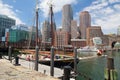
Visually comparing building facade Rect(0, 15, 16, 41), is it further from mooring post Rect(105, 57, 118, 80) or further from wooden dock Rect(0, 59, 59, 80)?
mooring post Rect(105, 57, 118, 80)

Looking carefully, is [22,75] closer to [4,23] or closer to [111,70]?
[111,70]

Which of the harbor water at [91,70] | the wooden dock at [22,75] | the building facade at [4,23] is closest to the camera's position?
the wooden dock at [22,75]

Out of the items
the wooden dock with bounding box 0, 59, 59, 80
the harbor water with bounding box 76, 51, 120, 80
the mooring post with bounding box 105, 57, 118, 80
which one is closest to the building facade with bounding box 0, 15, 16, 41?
the harbor water with bounding box 76, 51, 120, 80

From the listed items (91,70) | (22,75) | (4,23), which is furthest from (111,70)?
(4,23)

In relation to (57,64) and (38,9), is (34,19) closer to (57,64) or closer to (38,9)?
(38,9)

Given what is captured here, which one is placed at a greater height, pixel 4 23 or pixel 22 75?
pixel 4 23

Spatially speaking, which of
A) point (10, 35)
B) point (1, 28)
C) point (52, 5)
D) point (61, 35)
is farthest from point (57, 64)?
point (61, 35)

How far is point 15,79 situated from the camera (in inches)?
429

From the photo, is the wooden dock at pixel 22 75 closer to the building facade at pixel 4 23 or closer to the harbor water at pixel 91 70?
the harbor water at pixel 91 70

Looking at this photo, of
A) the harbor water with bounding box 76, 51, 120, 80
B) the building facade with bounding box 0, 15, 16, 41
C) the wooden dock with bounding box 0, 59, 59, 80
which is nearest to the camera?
the wooden dock with bounding box 0, 59, 59, 80

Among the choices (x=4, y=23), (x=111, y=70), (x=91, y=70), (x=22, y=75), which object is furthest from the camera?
(x=4, y=23)

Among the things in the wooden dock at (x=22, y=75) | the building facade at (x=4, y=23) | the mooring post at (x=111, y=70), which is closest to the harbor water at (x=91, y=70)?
the mooring post at (x=111, y=70)

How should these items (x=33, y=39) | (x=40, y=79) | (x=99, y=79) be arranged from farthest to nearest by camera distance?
(x=33, y=39)
(x=99, y=79)
(x=40, y=79)

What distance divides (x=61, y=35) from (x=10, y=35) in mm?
52378
